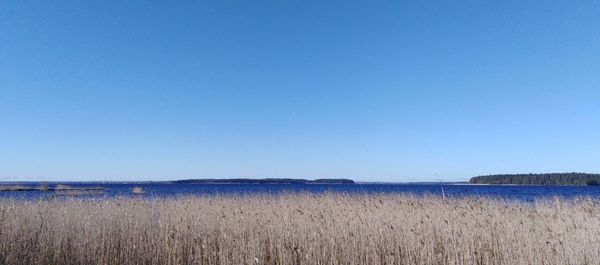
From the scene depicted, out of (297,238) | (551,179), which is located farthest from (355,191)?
(551,179)

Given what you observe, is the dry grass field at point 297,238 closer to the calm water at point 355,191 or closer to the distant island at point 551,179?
the calm water at point 355,191

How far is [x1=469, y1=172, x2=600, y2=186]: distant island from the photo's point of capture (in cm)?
12464


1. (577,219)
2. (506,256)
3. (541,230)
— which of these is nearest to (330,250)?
(506,256)

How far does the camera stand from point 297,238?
6801 millimetres

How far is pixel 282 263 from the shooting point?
574cm

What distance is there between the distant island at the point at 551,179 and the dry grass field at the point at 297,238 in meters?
144

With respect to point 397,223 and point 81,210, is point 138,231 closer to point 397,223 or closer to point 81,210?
point 81,210

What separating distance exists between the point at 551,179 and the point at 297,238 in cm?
15537

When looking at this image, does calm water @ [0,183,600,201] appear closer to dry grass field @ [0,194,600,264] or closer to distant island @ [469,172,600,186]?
dry grass field @ [0,194,600,264]

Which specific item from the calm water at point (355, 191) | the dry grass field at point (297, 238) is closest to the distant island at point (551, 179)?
the calm water at point (355, 191)

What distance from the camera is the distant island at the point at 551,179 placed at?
124637mm

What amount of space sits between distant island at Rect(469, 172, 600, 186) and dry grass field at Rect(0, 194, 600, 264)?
144m

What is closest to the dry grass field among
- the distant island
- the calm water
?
the calm water

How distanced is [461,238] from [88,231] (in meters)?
6.38
